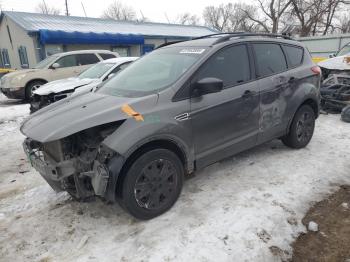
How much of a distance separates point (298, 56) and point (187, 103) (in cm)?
253

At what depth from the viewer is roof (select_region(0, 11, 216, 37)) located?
58.0 feet

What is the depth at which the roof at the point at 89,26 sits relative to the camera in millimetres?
17666

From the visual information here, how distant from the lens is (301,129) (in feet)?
Answer: 15.9

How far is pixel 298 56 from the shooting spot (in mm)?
4812

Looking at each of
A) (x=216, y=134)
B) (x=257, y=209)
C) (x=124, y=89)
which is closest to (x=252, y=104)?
(x=216, y=134)

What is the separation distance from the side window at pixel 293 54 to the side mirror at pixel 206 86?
188 centimetres

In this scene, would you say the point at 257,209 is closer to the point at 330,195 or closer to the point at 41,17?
the point at 330,195

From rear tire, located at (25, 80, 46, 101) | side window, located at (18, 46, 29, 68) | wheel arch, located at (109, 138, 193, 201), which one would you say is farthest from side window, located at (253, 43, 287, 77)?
side window, located at (18, 46, 29, 68)

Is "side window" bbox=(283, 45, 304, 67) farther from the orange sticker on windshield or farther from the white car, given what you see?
the white car

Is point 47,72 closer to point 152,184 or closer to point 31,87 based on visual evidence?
point 31,87

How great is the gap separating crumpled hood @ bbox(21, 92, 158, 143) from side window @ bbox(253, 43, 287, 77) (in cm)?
174

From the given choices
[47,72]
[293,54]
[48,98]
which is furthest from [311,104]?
[47,72]

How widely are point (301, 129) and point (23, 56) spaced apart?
1875 centimetres

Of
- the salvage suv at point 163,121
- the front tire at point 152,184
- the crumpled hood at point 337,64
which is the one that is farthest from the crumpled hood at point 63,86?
the crumpled hood at point 337,64
